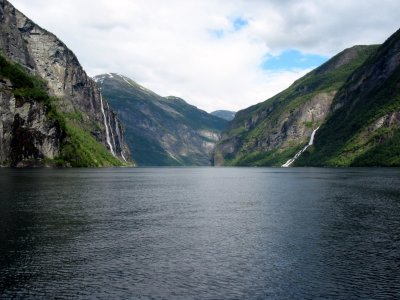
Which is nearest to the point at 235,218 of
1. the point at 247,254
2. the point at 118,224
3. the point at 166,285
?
the point at 118,224

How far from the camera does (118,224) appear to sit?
183 ft

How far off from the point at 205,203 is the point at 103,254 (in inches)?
1717

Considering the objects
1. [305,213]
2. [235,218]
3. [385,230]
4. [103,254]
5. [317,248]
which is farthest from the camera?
[305,213]

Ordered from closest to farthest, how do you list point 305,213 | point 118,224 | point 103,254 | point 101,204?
point 103,254, point 118,224, point 305,213, point 101,204

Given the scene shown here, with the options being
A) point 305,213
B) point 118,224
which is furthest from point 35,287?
point 305,213

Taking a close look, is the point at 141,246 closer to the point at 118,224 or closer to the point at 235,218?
the point at 118,224

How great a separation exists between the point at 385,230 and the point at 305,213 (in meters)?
15.9

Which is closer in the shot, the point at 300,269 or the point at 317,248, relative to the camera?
the point at 300,269

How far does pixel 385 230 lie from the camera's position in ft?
169

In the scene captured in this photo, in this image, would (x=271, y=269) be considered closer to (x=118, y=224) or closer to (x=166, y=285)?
(x=166, y=285)

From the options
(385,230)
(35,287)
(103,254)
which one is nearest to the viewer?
(35,287)

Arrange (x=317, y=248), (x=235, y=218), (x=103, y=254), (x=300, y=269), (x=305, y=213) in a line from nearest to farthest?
(x=300, y=269) → (x=103, y=254) → (x=317, y=248) → (x=235, y=218) → (x=305, y=213)

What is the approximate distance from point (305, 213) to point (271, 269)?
1293 inches

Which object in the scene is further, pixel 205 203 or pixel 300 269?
pixel 205 203
